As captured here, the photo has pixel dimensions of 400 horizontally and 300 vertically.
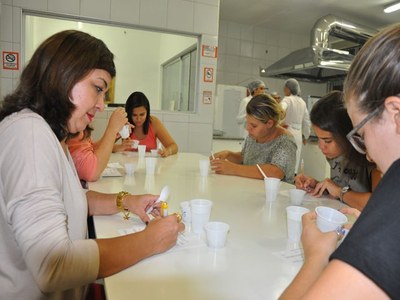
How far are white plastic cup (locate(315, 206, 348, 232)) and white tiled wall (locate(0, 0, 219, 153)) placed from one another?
3101 millimetres

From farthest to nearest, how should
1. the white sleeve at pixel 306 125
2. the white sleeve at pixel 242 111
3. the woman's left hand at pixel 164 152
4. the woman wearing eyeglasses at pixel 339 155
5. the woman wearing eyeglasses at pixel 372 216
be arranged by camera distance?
1. the white sleeve at pixel 306 125
2. the white sleeve at pixel 242 111
3. the woman's left hand at pixel 164 152
4. the woman wearing eyeglasses at pixel 339 155
5. the woman wearing eyeglasses at pixel 372 216

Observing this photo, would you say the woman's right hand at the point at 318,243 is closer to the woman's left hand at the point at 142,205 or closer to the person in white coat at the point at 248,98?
the woman's left hand at the point at 142,205

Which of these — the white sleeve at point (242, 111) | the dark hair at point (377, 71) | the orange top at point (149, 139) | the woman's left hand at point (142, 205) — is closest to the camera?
the dark hair at point (377, 71)

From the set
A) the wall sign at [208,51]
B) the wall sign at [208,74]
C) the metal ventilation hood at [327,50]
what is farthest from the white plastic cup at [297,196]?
the metal ventilation hood at [327,50]

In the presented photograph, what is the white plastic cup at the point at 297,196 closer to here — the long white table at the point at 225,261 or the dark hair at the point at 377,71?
the long white table at the point at 225,261

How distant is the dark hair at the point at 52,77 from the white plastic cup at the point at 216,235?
0.54 metres

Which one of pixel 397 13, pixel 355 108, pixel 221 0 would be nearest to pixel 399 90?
pixel 355 108

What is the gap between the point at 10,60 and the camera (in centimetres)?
326

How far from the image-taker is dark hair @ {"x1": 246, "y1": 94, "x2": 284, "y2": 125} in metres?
2.15

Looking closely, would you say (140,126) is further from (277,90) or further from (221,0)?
(277,90)

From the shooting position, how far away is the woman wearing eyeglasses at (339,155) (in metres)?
1.50

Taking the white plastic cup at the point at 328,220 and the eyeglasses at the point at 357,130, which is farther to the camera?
the white plastic cup at the point at 328,220

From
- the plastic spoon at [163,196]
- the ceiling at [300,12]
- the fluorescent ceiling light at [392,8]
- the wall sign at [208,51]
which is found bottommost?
the plastic spoon at [163,196]

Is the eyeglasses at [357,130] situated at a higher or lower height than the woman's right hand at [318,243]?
higher
